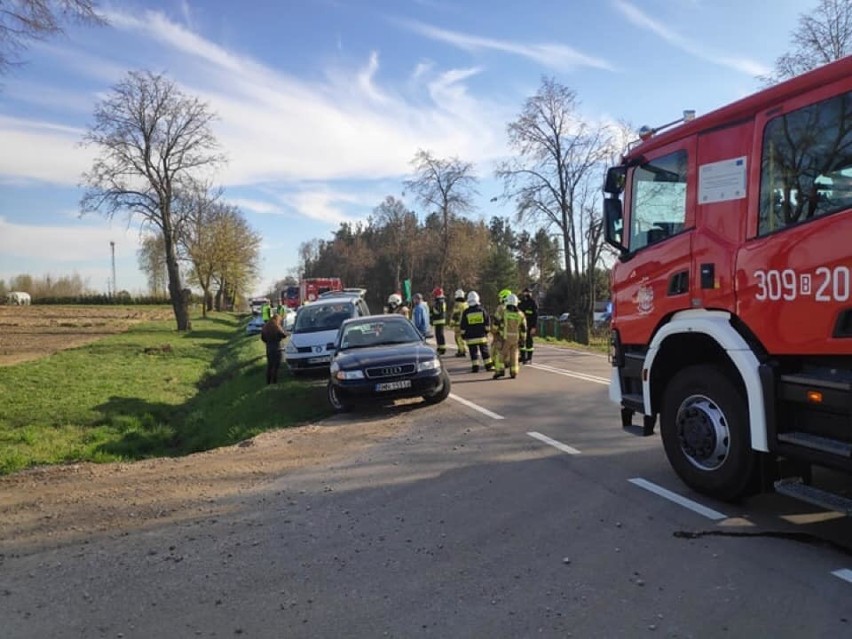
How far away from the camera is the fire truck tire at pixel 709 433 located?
4.82 m

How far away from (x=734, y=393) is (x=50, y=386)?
15895 millimetres

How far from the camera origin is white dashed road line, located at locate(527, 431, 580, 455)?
6.96 m

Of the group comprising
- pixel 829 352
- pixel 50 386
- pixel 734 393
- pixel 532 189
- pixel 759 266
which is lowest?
pixel 50 386

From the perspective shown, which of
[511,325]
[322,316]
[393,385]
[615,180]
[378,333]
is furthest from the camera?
[322,316]

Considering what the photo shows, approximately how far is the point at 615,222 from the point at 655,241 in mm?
624

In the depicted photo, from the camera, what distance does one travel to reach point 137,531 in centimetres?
513

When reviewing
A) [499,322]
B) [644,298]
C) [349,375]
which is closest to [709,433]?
[644,298]

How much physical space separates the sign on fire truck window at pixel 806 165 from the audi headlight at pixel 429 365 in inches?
239

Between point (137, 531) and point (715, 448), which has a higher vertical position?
point (715, 448)

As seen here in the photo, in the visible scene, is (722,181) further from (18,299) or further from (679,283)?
(18,299)

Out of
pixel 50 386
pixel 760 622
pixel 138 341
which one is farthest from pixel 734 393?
pixel 138 341

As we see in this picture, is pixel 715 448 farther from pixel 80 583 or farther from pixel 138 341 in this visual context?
pixel 138 341

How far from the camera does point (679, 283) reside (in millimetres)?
5391

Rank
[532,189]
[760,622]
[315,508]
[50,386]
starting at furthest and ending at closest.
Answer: [532,189] → [50,386] → [315,508] → [760,622]
